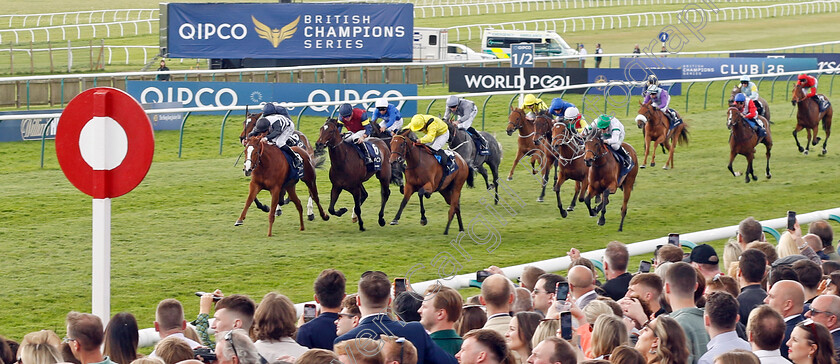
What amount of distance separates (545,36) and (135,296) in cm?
2536

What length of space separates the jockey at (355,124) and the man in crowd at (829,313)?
25.8ft

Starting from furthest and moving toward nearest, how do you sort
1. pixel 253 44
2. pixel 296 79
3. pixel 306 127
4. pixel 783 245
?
pixel 253 44 → pixel 296 79 → pixel 306 127 → pixel 783 245

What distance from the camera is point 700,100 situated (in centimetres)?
2486

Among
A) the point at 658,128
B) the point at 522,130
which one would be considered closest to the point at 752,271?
the point at 522,130

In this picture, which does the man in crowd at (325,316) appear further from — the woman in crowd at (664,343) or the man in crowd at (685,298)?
the man in crowd at (685,298)

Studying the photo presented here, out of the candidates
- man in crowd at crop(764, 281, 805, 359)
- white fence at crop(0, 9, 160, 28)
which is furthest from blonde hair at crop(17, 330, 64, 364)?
white fence at crop(0, 9, 160, 28)

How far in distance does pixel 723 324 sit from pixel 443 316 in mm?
1220

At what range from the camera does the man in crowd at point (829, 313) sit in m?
5.11

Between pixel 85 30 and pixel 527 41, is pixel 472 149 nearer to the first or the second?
pixel 527 41

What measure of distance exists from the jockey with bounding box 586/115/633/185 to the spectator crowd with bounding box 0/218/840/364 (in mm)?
7089

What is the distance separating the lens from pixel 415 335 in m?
4.32

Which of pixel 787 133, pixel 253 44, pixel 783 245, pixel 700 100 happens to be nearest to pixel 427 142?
pixel 783 245

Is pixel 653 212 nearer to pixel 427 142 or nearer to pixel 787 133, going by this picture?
pixel 427 142

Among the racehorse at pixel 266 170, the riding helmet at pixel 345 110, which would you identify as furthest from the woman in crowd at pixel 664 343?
the riding helmet at pixel 345 110
